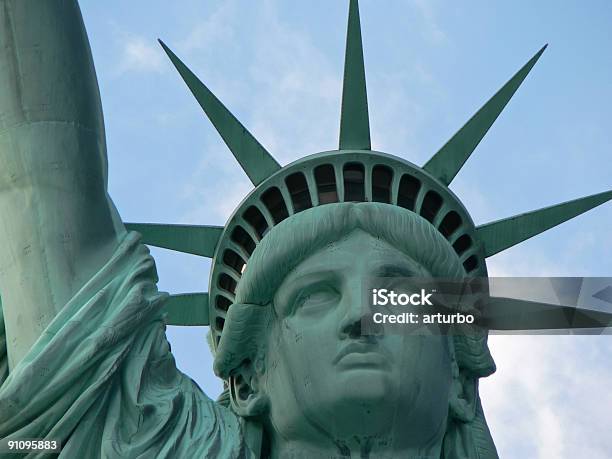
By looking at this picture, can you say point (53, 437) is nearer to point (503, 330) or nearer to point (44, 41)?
point (44, 41)

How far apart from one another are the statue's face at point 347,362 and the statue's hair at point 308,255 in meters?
0.07

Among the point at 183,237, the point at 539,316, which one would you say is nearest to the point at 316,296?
the point at 539,316

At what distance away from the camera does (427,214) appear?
16703 millimetres

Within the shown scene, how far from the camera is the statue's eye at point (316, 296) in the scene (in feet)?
33.9

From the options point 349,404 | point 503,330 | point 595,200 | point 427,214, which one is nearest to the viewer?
point 349,404

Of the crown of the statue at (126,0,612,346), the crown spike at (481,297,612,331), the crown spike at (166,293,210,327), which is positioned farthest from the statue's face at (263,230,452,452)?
the crown of the statue at (126,0,612,346)

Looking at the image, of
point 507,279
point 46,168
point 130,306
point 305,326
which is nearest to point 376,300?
point 305,326

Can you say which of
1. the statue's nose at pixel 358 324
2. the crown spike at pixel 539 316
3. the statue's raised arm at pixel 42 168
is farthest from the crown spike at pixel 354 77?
the statue's raised arm at pixel 42 168

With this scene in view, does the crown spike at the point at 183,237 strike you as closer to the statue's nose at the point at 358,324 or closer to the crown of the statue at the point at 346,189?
the crown of the statue at the point at 346,189

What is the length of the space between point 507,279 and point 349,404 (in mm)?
4309

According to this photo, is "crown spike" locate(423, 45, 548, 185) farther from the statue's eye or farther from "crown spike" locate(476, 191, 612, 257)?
the statue's eye

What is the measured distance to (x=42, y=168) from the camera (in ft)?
31.1

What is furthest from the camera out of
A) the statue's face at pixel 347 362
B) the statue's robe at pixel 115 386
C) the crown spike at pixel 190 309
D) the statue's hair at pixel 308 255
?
the crown spike at pixel 190 309

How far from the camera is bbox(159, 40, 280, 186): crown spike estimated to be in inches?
623
